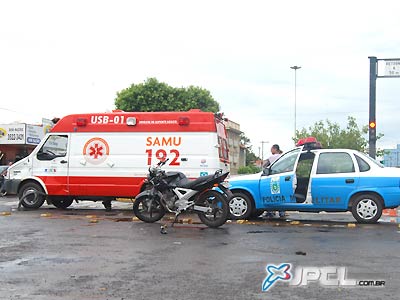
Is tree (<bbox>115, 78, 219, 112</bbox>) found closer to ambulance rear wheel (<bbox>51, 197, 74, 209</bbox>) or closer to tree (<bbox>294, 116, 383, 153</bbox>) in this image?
tree (<bbox>294, 116, 383, 153</bbox>)

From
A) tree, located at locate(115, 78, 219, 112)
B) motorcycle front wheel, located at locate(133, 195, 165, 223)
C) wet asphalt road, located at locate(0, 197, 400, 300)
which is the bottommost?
wet asphalt road, located at locate(0, 197, 400, 300)

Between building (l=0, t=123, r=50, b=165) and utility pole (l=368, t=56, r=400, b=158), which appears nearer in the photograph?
utility pole (l=368, t=56, r=400, b=158)

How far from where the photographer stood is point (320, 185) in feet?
35.1

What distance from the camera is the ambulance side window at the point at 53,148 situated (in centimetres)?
1314

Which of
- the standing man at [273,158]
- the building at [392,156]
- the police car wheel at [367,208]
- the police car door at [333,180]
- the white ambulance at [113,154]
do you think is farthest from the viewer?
the building at [392,156]

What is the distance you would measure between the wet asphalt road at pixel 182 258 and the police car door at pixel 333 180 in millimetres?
530

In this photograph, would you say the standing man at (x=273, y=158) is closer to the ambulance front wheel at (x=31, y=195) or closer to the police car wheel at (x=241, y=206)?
the police car wheel at (x=241, y=206)

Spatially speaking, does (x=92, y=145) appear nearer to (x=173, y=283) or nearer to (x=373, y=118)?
(x=173, y=283)

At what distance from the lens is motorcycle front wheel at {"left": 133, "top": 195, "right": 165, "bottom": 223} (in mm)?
10219

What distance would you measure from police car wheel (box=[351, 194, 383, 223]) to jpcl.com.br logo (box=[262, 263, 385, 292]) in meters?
4.87

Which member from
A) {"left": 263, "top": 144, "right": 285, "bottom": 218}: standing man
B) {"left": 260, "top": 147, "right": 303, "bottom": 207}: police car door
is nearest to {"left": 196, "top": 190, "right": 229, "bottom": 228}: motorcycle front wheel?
{"left": 260, "top": 147, "right": 303, "bottom": 207}: police car door

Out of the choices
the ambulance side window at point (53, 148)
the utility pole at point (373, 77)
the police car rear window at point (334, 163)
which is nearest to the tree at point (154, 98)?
the utility pole at point (373, 77)

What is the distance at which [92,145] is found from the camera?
1293 cm

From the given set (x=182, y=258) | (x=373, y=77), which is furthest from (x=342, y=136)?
(x=182, y=258)
